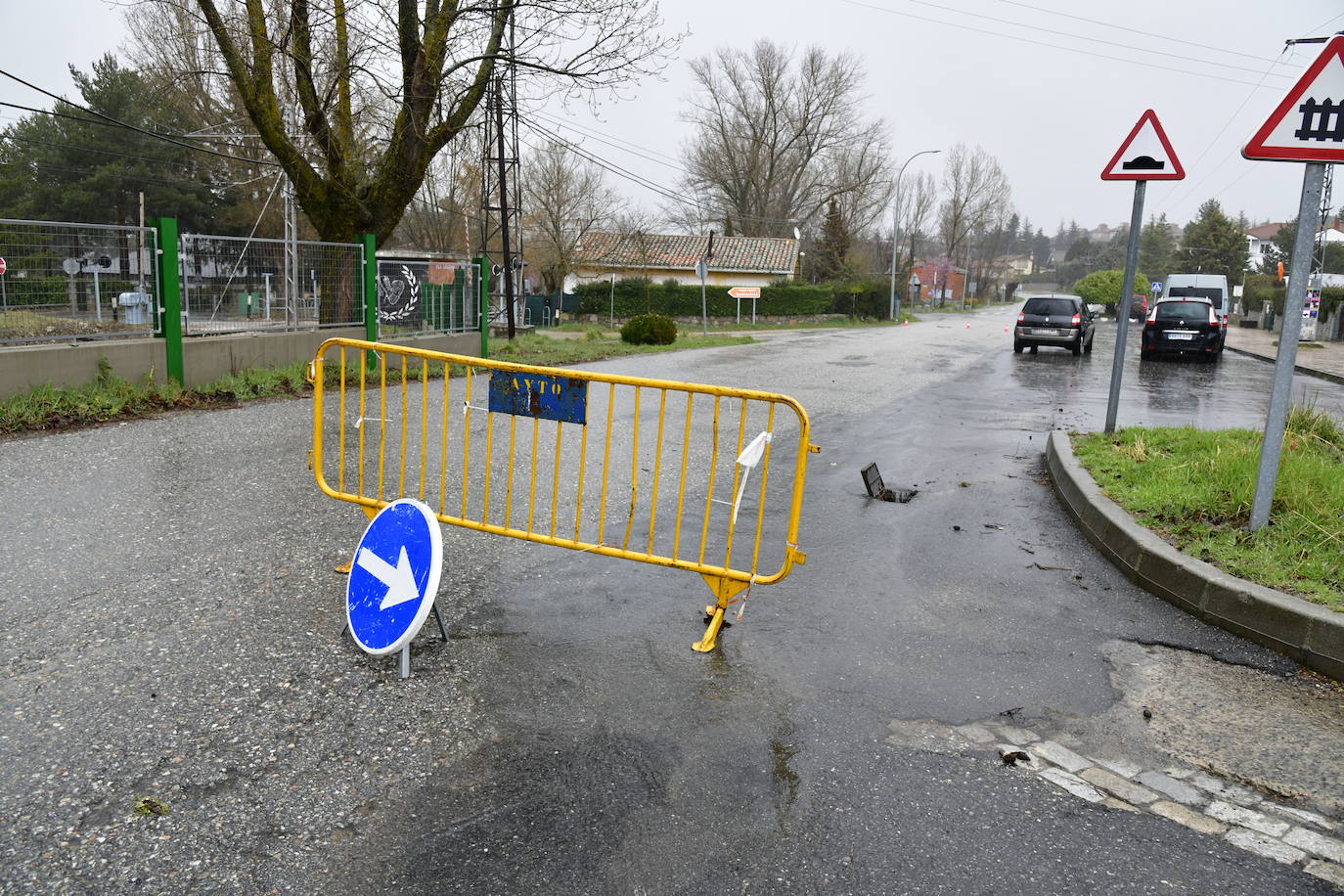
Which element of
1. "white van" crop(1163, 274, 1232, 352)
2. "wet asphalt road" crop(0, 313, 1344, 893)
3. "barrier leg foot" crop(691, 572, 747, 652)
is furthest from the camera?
"white van" crop(1163, 274, 1232, 352)

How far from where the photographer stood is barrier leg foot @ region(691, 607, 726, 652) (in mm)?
4383

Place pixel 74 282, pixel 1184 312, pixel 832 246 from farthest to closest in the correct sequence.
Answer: pixel 832 246
pixel 1184 312
pixel 74 282

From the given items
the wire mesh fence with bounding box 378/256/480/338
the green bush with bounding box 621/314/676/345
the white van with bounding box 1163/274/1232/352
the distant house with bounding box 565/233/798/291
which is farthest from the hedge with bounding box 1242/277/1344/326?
the distant house with bounding box 565/233/798/291

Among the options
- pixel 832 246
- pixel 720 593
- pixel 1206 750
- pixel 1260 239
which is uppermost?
pixel 1260 239

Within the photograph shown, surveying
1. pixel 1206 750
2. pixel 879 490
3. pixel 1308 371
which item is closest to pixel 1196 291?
pixel 1308 371

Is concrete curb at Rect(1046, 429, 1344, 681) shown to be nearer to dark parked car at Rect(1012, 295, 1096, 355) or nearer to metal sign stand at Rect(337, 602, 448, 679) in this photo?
metal sign stand at Rect(337, 602, 448, 679)

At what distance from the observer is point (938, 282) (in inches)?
4213

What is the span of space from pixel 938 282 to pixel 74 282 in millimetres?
104854

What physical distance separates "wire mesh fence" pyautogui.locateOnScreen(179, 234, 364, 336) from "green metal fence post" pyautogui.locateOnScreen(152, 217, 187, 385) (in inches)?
9.0

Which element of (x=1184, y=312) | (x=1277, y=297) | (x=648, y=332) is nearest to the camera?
(x=1184, y=312)

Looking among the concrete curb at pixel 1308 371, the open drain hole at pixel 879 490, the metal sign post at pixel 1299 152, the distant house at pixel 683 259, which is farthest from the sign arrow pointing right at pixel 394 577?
the distant house at pixel 683 259

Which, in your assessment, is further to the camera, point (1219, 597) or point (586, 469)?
point (586, 469)

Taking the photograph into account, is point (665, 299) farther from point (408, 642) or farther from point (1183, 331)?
point (408, 642)

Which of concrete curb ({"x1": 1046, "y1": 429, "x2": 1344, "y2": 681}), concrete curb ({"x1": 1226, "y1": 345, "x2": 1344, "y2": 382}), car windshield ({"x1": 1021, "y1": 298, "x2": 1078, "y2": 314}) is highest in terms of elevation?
car windshield ({"x1": 1021, "y1": 298, "x2": 1078, "y2": 314})
